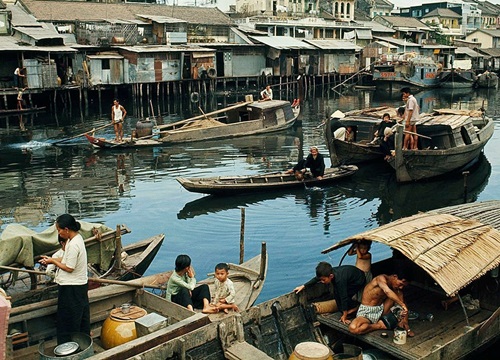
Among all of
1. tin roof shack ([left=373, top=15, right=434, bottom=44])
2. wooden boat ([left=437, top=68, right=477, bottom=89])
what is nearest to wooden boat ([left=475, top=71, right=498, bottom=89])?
wooden boat ([left=437, top=68, right=477, bottom=89])

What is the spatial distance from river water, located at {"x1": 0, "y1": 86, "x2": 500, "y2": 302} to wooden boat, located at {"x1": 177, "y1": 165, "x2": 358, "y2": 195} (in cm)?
32

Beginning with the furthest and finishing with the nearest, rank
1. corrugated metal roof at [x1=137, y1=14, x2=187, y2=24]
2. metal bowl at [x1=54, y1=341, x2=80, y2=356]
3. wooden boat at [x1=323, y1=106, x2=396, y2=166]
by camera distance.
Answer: corrugated metal roof at [x1=137, y1=14, x2=187, y2=24]
wooden boat at [x1=323, y1=106, x2=396, y2=166]
metal bowl at [x1=54, y1=341, x2=80, y2=356]

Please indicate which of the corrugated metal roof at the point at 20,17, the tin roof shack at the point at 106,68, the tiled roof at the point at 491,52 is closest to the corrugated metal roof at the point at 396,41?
the tiled roof at the point at 491,52

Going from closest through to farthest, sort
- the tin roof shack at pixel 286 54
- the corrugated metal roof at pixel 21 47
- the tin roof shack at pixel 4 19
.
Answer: the corrugated metal roof at pixel 21 47, the tin roof shack at pixel 4 19, the tin roof shack at pixel 286 54

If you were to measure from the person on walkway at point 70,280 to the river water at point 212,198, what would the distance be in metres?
4.81

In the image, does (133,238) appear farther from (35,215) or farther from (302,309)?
(302,309)

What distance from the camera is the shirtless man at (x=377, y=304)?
24.9ft

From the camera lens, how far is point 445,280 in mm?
7379

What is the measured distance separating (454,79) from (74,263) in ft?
179

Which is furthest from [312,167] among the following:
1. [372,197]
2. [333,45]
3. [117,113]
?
[333,45]

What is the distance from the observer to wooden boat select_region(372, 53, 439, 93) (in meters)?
53.6

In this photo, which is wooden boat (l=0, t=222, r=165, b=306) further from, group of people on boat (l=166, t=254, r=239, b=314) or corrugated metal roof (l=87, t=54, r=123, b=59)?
corrugated metal roof (l=87, t=54, r=123, b=59)

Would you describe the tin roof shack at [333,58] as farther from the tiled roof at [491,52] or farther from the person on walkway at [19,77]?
the person on walkway at [19,77]

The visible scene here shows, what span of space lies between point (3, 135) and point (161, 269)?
64.0 ft
